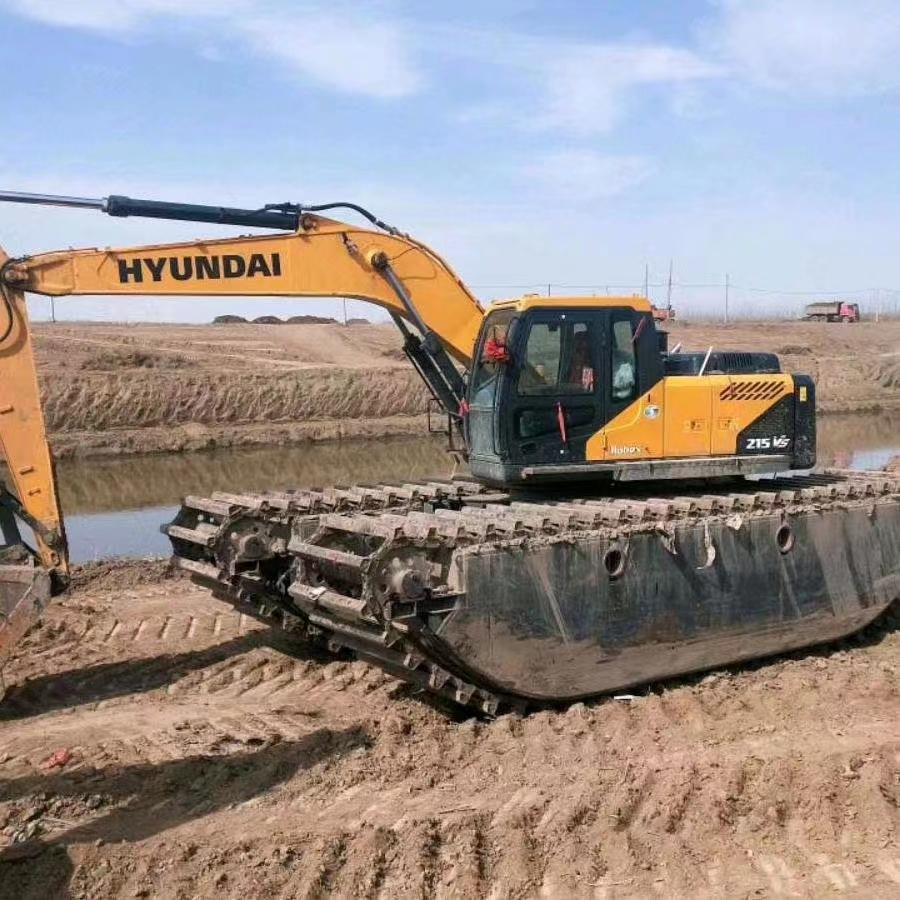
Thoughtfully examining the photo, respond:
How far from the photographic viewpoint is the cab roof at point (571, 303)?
8414mm

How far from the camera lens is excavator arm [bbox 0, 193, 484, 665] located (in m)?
7.19

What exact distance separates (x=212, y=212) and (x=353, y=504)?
2.54 m

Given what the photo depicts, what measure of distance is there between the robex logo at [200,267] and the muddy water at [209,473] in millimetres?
6323

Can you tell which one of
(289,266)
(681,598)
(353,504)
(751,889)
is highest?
(289,266)

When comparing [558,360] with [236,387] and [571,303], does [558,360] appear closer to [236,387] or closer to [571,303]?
[571,303]

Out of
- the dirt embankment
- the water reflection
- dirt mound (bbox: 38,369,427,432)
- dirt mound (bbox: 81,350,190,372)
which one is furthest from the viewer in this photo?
dirt mound (bbox: 81,350,190,372)

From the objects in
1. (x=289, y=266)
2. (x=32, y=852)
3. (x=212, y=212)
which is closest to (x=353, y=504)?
(x=289, y=266)

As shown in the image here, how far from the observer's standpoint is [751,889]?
5445 mm

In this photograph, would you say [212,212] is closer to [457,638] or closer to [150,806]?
[457,638]

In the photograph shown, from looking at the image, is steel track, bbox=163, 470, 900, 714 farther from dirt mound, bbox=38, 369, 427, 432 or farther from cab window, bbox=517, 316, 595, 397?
dirt mound, bbox=38, 369, 427, 432

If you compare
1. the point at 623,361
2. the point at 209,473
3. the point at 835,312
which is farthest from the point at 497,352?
the point at 835,312

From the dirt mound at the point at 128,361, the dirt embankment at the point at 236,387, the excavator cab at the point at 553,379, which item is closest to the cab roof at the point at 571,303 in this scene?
the excavator cab at the point at 553,379

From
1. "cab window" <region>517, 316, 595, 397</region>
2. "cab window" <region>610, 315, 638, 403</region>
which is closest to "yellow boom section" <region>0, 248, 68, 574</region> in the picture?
"cab window" <region>517, 316, 595, 397</region>

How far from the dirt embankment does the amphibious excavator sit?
16195 mm
